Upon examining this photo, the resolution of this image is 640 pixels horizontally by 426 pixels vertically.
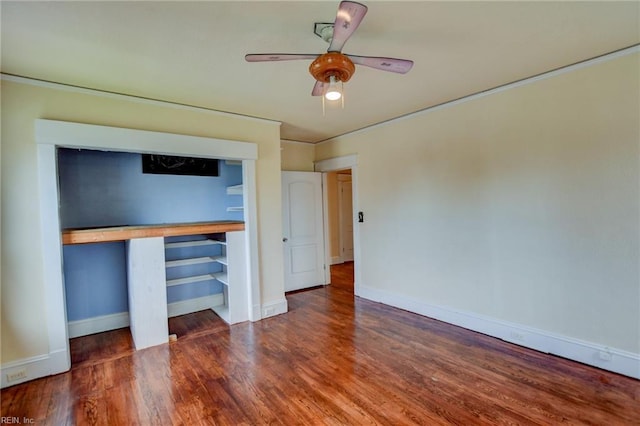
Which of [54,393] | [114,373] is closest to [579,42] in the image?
[114,373]

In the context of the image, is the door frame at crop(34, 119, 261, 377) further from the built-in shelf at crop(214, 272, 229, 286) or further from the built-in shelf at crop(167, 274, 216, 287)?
the built-in shelf at crop(214, 272, 229, 286)

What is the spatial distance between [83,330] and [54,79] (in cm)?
274

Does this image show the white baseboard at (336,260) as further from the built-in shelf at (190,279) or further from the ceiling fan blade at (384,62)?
the ceiling fan blade at (384,62)

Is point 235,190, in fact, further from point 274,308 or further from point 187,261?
point 274,308

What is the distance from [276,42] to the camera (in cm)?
215

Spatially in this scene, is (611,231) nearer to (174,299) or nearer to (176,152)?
(176,152)

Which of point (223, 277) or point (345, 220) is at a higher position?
point (345, 220)

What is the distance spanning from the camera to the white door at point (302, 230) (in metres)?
5.15

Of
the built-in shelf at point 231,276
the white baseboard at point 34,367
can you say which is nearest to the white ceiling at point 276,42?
the built-in shelf at point 231,276

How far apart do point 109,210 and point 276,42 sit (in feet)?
9.70

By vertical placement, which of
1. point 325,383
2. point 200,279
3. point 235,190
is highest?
point 235,190

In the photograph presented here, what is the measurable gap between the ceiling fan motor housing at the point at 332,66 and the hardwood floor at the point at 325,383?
7.47 ft

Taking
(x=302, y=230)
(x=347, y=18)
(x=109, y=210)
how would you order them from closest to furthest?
1. (x=347, y=18)
2. (x=109, y=210)
3. (x=302, y=230)

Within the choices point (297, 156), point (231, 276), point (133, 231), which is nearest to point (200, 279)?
point (231, 276)
